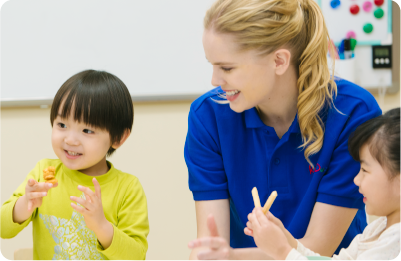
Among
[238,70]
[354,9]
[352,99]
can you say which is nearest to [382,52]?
[354,9]

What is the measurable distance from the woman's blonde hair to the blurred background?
85 centimetres

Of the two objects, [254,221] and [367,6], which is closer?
[254,221]

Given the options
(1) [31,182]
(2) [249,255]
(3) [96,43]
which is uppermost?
(3) [96,43]

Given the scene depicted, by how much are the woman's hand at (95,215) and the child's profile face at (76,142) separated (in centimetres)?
16

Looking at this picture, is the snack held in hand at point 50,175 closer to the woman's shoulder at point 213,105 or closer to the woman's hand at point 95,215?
the woman's hand at point 95,215

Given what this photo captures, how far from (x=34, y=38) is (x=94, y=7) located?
0.32 metres

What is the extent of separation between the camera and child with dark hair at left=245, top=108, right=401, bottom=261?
811 millimetres

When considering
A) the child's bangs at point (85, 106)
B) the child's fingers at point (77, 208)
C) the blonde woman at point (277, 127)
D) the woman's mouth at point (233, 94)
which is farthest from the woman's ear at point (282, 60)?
the child's fingers at point (77, 208)

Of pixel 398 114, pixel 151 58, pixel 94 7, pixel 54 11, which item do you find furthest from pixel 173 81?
pixel 398 114

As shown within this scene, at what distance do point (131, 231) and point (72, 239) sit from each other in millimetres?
168

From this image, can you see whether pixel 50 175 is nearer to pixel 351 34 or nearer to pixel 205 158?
pixel 205 158

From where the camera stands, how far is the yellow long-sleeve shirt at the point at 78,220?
107cm

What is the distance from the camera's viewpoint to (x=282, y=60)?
3.41 feet

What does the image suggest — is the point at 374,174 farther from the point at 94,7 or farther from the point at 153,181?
the point at 94,7
